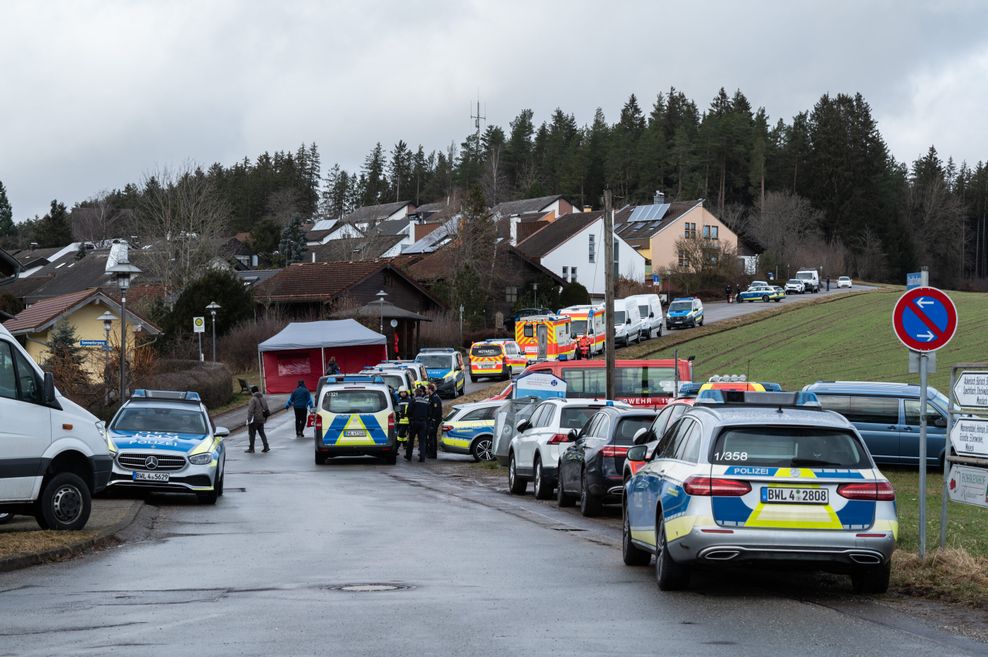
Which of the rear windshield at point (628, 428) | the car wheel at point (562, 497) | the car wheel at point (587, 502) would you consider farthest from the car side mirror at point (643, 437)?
the car wheel at point (562, 497)

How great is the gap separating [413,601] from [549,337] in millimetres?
49342

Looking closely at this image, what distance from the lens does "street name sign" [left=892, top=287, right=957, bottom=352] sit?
1199 centimetres

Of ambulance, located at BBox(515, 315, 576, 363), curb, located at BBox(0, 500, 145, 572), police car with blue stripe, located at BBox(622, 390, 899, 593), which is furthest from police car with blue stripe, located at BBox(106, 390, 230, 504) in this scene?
ambulance, located at BBox(515, 315, 576, 363)

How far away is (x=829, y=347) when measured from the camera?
58.2 meters

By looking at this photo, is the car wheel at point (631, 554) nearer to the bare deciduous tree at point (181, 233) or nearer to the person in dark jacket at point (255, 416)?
the person in dark jacket at point (255, 416)

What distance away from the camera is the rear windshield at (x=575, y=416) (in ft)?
72.3

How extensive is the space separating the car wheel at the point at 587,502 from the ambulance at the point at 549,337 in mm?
37927

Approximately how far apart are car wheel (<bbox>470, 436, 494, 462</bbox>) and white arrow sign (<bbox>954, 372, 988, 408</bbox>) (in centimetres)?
2119

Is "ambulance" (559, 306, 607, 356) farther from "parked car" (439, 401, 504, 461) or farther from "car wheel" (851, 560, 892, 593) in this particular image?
"car wheel" (851, 560, 892, 593)

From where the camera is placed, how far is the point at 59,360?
4144 centimetres

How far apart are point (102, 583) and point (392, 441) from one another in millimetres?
19182

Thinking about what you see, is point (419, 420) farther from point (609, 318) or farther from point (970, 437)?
point (970, 437)

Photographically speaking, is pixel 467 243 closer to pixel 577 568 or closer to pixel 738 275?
pixel 738 275

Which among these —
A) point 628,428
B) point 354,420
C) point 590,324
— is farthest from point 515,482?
point 590,324
